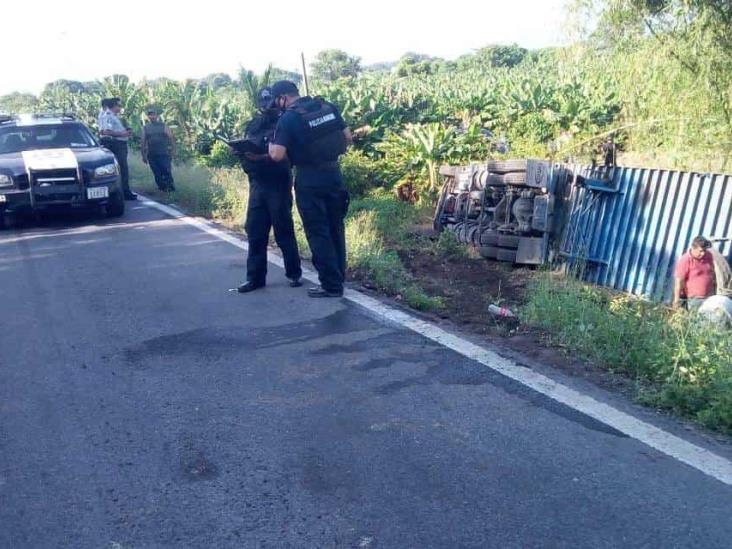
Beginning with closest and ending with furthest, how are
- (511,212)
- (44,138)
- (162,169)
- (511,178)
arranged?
(511,178) < (511,212) < (44,138) < (162,169)

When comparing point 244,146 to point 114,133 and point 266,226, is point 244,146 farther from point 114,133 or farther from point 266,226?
point 114,133

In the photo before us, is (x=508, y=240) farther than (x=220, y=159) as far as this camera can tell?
No

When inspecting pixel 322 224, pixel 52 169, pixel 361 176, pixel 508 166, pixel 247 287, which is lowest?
pixel 361 176

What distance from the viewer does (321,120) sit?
702cm

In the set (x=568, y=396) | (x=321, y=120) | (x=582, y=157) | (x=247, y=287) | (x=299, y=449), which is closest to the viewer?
(x=299, y=449)

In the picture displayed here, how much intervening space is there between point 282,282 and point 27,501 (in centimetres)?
432

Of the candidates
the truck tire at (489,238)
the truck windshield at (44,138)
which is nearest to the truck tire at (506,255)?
the truck tire at (489,238)

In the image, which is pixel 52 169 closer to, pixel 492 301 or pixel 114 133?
pixel 114 133

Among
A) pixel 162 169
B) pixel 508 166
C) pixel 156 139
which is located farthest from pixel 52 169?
pixel 508 166

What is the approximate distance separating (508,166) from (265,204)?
4213 millimetres

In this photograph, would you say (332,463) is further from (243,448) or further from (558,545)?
(558,545)

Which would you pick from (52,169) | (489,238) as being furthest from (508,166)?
(52,169)

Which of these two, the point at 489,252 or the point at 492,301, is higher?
the point at 492,301

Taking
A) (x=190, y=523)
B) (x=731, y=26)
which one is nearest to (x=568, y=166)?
(x=731, y=26)
